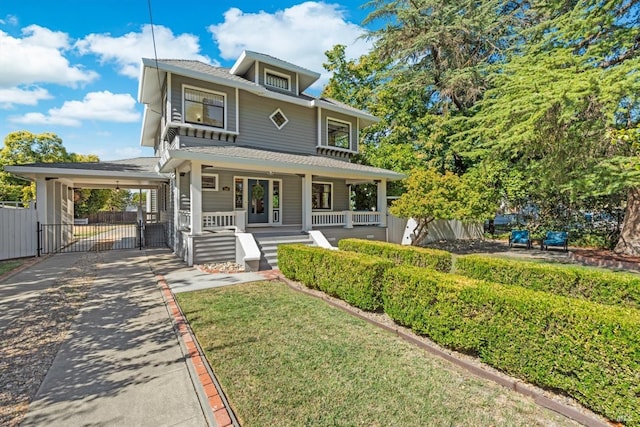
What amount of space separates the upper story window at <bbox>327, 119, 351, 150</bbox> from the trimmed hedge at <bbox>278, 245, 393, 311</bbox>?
9795mm

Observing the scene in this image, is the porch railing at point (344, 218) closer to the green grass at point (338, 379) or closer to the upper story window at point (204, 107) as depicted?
the upper story window at point (204, 107)

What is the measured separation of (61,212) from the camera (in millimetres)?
14094

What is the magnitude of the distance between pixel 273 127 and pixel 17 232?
10.2 metres

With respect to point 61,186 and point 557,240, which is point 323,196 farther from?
point 61,186

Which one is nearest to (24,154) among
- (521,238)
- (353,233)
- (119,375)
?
(353,233)

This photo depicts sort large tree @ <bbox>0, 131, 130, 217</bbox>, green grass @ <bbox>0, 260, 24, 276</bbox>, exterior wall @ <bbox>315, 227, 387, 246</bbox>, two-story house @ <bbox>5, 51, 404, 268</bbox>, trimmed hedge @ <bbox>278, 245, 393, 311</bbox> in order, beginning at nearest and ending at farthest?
trimmed hedge @ <bbox>278, 245, 393, 311</bbox> → green grass @ <bbox>0, 260, 24, 276</bbox> → two-story house @ <bbox>5, 51, 404, 268</bbox> → exterior wall @ <bbox>315, 227, 387, 246</bbox> → large tree @ <bbox>0, 131, 130, 217</bbox>

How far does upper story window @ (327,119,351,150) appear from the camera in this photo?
52.3ft

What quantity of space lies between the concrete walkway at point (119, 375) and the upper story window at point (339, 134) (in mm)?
12468

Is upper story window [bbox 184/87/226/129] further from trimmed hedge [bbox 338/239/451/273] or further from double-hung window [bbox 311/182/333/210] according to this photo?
trimmed hedge [bbox 338/239/451/273]

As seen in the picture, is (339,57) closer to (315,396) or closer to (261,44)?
(261,44)

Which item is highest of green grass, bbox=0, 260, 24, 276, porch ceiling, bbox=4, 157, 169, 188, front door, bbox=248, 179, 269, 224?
porch ceiling, bbox=4, 157, 169, 188

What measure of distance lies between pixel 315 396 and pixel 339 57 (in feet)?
78.1

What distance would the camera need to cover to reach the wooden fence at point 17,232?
991 cm

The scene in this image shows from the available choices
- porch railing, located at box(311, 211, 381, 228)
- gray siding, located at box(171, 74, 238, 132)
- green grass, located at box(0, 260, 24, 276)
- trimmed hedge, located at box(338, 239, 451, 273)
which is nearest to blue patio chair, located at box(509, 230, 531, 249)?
porch railing, located at box(311, 211, 381, 228)
